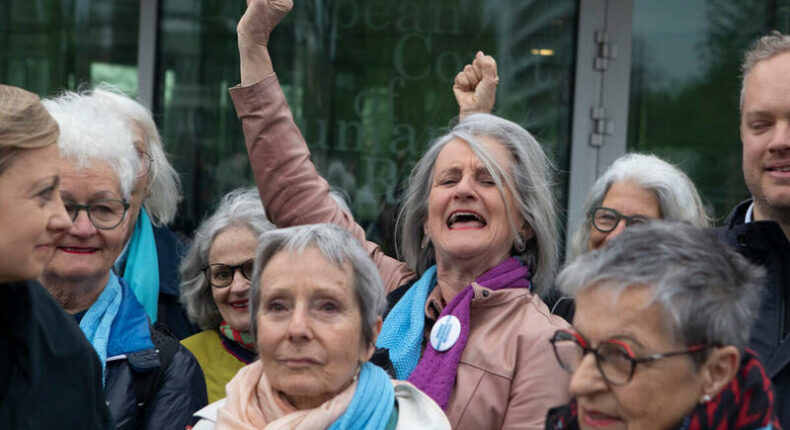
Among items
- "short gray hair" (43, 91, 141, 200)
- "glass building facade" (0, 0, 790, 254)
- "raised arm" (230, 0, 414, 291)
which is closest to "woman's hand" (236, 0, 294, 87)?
"raised arm" (230, 0, 414, 291)

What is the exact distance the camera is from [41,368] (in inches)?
87.6

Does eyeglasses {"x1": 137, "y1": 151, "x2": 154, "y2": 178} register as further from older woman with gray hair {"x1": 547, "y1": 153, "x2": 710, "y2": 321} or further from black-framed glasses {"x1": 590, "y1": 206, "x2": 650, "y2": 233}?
black-framed glasses {"x1": 590, "y1": 206, "x2": 650, "y2": 233}

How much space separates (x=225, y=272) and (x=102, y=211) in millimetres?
623

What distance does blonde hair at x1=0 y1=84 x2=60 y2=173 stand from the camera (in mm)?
2043

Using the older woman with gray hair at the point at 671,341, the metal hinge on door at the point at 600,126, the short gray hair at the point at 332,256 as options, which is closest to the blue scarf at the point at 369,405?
the short gray hair at the point at 332,256

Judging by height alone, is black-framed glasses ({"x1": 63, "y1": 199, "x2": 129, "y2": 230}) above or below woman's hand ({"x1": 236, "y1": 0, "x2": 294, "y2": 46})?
below

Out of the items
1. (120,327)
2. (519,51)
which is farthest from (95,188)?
(519,51)

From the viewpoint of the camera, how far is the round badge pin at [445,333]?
106 inches

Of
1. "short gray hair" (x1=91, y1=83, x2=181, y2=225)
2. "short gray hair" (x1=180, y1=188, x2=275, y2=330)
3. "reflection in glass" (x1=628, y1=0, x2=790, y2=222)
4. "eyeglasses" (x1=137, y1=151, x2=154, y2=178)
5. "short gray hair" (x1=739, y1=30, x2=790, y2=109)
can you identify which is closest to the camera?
"short gray hair" (x1=739, y1=30, x2=790, y2=109)

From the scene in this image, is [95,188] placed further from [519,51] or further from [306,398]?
[519,51]

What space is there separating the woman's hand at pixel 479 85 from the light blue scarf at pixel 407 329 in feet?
2.32

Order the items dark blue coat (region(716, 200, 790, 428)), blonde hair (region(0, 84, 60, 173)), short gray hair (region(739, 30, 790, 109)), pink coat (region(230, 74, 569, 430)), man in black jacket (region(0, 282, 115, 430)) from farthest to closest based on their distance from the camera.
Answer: short gray hair (region(739, 30, 790, 109)) < pink coat (region(230, 74, 569, 430)) < dark blue coat (region(716, 200, 790, 428)) < man in black jacket (region(0, 282, 115, 430)) < blonde hair (region(0, 84, 60, 173))

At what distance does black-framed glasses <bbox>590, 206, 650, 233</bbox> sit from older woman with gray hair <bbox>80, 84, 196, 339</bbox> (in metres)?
1.54

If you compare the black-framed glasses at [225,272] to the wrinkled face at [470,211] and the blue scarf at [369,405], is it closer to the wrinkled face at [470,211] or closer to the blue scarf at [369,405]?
the wrinkled face at [470,211]
